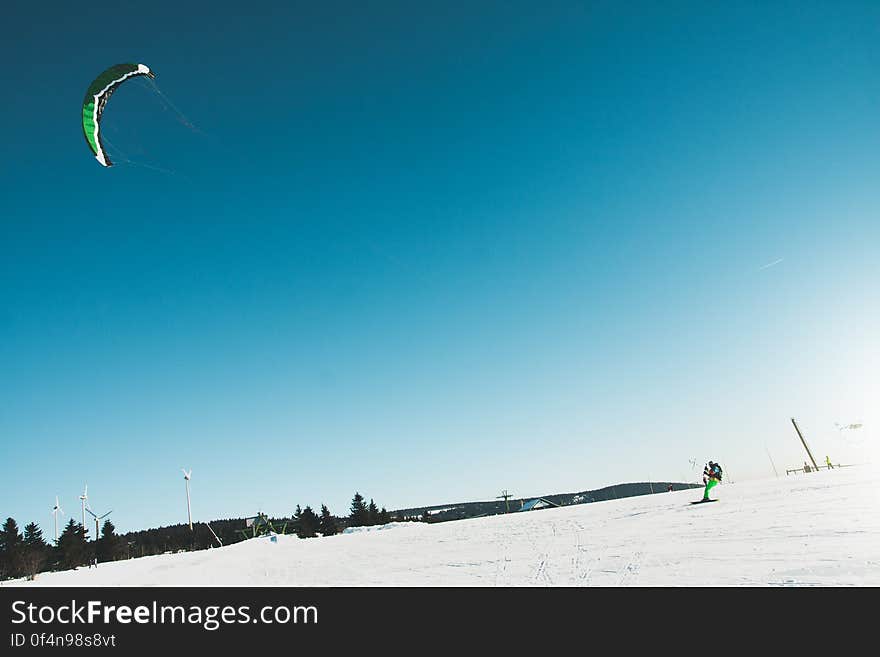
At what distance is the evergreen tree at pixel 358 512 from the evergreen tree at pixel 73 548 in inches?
1360

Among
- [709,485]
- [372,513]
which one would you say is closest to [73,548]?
[372,513]

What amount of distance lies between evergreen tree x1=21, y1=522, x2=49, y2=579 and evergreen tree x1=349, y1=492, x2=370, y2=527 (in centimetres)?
3810

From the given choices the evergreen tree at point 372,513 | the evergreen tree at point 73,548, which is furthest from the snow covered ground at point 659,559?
the evergreen tree at point 372,513

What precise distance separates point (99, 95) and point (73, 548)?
6382 centimetres

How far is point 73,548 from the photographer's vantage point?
56.6m

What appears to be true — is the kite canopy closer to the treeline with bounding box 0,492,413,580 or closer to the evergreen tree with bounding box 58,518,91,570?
the treeline with bounding box 0,492,413,580

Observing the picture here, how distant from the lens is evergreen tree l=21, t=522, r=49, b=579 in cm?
4518

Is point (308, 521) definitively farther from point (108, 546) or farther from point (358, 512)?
point (108, 546)
